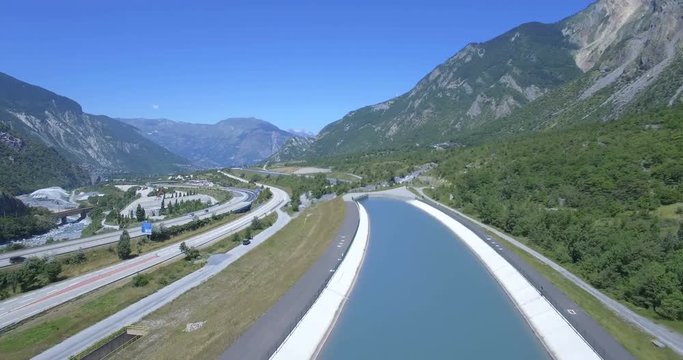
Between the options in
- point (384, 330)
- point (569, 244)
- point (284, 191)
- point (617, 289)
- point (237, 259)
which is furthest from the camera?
point (284, 191)

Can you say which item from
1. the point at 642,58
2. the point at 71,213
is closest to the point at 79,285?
the point at 71,213

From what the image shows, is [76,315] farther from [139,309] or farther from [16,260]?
[16,260]

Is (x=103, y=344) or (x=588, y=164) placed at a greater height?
(x=588, y=164)

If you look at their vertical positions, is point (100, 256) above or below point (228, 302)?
below

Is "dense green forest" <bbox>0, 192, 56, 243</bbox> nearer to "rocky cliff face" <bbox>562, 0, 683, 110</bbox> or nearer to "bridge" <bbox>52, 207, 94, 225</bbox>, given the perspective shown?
"bridge" <bbox>52, 207, 94, 225</bbox>

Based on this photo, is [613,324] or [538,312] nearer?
[613,324]

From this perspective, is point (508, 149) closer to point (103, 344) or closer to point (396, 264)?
point (396, 264)

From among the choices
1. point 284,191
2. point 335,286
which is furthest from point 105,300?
point 284,191
